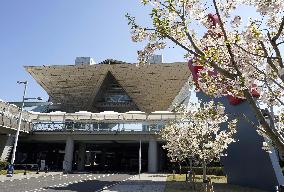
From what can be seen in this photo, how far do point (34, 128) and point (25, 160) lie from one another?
12035mm

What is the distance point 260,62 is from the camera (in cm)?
682

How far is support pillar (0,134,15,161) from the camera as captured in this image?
43125 mm

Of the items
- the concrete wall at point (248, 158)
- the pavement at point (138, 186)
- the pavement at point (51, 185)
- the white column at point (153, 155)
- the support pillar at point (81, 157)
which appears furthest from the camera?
the support pillar at point (81, 157)

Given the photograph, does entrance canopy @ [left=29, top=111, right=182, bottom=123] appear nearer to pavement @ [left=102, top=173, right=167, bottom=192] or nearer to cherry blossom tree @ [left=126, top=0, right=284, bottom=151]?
pavement @ [left=102, top=173, right=167, bottom=192]

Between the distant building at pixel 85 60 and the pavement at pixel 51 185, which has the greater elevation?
the distant building at pixel 85 60

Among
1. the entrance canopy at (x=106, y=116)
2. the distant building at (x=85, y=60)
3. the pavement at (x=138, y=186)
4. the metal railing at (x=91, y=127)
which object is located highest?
the distant building at (x=85, y=60)

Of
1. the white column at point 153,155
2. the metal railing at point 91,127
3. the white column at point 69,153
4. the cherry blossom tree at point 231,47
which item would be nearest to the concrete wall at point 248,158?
the cherry blossom tree at point 231,47

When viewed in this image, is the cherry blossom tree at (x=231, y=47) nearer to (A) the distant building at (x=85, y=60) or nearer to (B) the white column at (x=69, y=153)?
(B) the white column at (x=69, y=153)

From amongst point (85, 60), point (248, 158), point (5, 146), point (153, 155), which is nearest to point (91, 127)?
point (153, 155)

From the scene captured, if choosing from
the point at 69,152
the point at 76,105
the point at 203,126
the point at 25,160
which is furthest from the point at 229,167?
the point at 76,105

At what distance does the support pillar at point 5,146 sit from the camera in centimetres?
4312

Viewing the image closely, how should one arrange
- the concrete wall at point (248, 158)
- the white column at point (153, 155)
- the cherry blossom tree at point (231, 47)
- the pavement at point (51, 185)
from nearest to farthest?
the cherry blossom tree at point (231, 47)
the pavement at point (51, 185)
the concrete wall at point (248, 158)
the white column at point (153, 155)

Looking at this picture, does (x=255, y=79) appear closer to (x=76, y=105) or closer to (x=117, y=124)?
(x=117, y=124)

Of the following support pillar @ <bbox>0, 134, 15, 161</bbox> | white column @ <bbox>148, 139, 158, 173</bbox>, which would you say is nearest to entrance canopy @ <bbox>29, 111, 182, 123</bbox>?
white column @ <bbox>148, 139, 158, 173</bbox>
